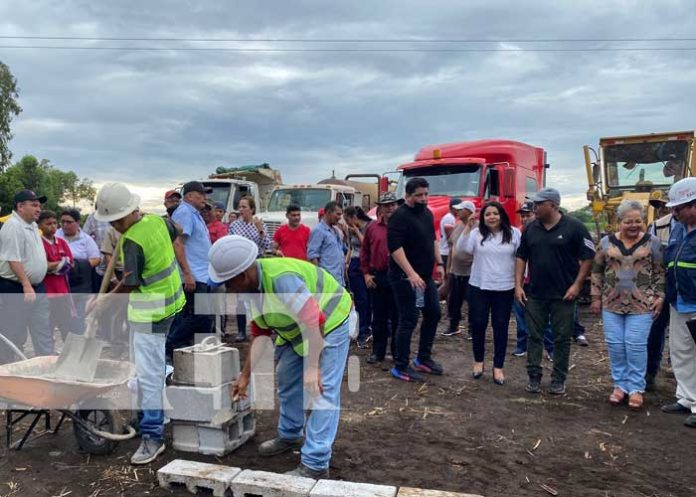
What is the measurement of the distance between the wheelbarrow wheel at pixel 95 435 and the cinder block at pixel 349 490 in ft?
5.84

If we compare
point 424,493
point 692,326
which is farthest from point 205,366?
point 692,326

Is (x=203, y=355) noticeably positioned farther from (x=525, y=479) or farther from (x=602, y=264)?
(x=602, y=264)

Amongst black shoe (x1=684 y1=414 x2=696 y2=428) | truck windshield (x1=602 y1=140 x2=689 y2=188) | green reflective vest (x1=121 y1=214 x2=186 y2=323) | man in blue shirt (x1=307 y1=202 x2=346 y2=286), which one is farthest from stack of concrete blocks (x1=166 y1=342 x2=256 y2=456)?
truck windshield (x1=602 y1=140 x2=689 y2=188)

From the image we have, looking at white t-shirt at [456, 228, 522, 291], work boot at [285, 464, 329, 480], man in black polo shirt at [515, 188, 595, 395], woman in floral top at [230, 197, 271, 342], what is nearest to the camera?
work boot at [285, 464, 329, 480]

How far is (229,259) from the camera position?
289 cm

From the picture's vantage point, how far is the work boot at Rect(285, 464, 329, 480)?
333 centimetres

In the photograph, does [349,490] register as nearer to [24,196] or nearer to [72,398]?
[72,398]

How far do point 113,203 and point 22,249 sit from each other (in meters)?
2.37

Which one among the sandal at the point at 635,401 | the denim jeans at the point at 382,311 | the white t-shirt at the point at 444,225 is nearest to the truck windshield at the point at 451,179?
the white t-shirt at the point at 444,225

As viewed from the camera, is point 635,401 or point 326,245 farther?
point 326,245

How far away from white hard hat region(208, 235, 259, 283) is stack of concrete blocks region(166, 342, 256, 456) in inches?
38.1

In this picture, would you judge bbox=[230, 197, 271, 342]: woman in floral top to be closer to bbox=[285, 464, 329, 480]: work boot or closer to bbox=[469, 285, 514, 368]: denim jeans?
bbox=[469, 285, 514, 368]: denim jeans

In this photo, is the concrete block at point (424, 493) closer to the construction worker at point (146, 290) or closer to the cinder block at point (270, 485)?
the cinder block at point (270, 485)

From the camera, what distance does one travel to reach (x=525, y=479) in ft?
11.2
